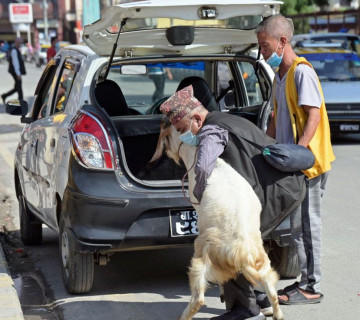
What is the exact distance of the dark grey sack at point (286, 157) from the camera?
16.1 ft

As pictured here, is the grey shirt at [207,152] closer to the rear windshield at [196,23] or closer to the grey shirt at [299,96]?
the grey shirt at [299,96]

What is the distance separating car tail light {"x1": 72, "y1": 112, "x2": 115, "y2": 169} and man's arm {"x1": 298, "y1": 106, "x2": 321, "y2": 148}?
1.31 meters

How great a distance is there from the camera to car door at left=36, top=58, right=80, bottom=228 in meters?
6.24

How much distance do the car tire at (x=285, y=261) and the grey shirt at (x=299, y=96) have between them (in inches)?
40.3

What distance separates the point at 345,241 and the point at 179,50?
7.63 feet

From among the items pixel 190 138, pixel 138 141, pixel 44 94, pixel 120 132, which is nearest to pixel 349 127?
pixel 44 94

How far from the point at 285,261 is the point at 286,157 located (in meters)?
1.52

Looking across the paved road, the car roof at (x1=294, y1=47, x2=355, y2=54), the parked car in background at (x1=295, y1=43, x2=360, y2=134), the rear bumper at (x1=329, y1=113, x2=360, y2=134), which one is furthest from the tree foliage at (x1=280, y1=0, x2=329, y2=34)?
the paved road

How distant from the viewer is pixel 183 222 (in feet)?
18.7

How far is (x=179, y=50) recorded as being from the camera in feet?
21.3

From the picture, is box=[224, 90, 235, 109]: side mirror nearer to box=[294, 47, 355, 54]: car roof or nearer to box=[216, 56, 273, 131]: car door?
box=[216, 56, 273, 131]: car door

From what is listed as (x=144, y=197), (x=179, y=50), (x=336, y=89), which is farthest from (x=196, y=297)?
(x=336, y=89)

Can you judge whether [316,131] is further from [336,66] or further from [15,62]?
[15,62]

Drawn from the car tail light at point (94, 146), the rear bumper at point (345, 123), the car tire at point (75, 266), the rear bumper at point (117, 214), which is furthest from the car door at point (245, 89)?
the rear bumper at point (345, 123)
